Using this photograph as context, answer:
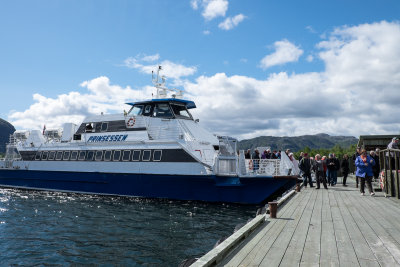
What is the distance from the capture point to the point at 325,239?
5.52 metres

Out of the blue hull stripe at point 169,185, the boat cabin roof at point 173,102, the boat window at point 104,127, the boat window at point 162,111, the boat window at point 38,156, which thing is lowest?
the blue hull stripe at point 169,185

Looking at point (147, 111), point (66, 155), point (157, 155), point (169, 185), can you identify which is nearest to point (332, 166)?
point (169, 185)

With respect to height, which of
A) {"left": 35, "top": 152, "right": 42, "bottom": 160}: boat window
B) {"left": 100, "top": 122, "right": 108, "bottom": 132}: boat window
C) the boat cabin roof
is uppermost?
the boat cabin roof

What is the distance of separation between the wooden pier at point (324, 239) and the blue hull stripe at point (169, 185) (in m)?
5.20

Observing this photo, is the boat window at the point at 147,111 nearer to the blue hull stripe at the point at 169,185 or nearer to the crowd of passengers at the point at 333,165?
the blue hull stripe at the point at 169,185

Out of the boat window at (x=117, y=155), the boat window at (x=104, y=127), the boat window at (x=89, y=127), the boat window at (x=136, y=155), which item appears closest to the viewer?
the boat window at (x=136, y=155)

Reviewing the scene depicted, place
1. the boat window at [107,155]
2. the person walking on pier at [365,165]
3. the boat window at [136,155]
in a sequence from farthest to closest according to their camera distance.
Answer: the boat window at [107,155]
the boat window at [136,155]
the person walking on pier at [365,165]

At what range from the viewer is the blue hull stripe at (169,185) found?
14.1 meters

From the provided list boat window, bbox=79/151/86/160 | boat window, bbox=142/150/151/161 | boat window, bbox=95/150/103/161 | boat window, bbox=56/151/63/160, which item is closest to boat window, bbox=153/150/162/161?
boat window, bbox=142/150/151/161

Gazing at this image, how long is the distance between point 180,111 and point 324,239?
13105 millimetres

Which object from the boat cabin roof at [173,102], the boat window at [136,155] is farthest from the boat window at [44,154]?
the boat window at [136,155]

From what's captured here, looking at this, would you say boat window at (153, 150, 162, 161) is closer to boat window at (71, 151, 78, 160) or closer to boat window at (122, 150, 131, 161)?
boat window at (122, 150, 131, 161)

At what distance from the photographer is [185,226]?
10664 mm

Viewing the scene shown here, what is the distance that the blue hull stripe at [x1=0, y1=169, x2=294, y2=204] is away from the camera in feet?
46.4
